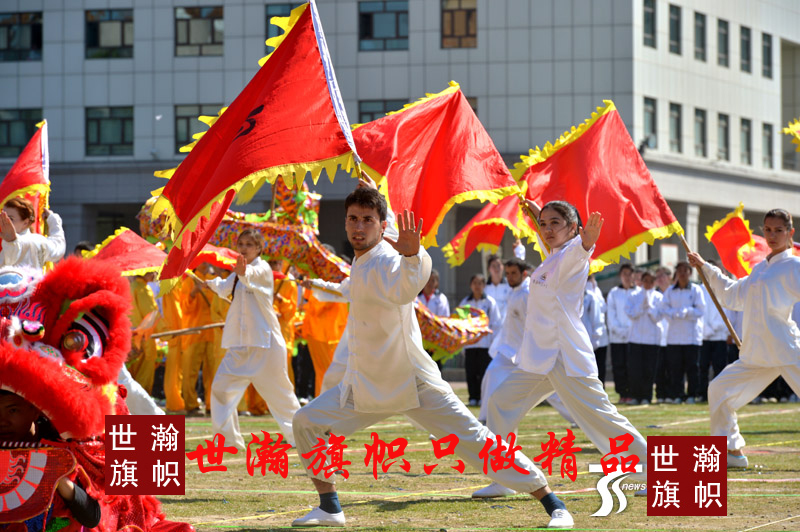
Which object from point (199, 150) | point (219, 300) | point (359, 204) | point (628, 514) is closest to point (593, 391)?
point (628, 514)

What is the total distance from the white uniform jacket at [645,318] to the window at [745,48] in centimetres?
2361

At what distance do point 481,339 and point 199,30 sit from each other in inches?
815

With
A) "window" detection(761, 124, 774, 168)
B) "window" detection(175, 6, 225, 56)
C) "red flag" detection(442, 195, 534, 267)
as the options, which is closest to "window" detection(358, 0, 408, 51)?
"window" detection(175, 6, 225, 56)

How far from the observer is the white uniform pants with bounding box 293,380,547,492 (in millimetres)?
7395

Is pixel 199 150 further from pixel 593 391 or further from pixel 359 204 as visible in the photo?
pixel 593 391

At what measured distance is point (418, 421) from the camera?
24.8 ft

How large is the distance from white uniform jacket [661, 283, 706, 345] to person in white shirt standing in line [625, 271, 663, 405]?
0.54 feet

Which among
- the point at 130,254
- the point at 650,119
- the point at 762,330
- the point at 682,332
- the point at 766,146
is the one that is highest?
the point at 650,119

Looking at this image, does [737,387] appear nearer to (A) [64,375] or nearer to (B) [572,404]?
(B) [572,404]

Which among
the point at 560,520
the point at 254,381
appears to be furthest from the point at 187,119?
the point at 560,520

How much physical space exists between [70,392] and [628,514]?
3.61m

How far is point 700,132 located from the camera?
40500 millimetres

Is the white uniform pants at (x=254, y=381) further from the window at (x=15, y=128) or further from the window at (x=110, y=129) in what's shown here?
the window at (x=15, y=128)

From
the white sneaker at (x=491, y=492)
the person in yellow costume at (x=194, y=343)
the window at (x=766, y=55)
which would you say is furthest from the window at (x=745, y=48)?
the white sneaker at (x=491, y=492)
